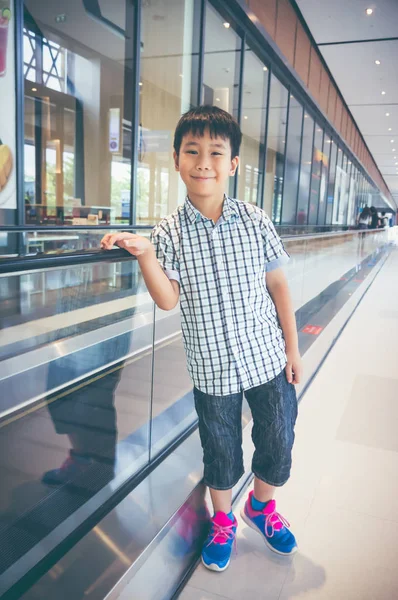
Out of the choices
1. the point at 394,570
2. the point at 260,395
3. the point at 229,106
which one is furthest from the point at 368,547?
the point at 229,106

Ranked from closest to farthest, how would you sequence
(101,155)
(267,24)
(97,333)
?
(97,333) → (267,24) → (101,155)

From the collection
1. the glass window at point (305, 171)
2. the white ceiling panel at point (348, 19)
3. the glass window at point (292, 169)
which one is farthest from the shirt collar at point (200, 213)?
the glass window at point (305, 171)

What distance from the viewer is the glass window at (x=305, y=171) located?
1222cm

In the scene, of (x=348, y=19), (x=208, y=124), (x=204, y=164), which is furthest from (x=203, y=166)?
(x=348, y=19)

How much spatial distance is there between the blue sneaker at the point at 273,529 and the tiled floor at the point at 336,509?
0.04 m

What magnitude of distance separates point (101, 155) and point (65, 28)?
3197 millimetres

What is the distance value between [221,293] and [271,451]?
25.0 inches

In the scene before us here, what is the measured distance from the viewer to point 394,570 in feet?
5.59

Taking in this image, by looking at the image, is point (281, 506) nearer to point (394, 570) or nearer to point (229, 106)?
point (394, 570)

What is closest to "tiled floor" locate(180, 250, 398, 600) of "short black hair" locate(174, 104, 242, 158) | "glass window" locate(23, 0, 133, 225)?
"short black hair" locate(174, 104, 242, 158)

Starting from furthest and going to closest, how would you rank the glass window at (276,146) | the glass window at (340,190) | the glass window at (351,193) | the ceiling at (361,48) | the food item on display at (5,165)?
the glass window at (351,193)
the glass window at (340,190)
the glass window at (276,146)
the ceiling at (361,48)
the food item on display at (5,165)

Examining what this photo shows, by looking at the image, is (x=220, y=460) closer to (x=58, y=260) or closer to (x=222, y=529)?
(x=222, y=529)

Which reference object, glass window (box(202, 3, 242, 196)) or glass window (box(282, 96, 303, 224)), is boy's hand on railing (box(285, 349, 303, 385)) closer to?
glass window (box(202, 3, 242, 196))

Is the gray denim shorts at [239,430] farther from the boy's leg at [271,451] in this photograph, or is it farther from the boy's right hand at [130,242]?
the boy's right hand at [130,242]
